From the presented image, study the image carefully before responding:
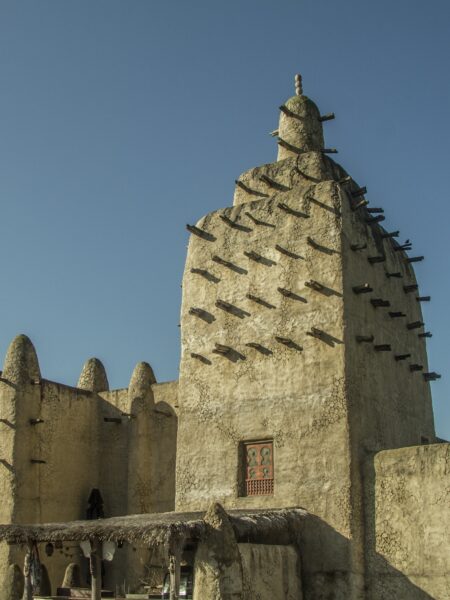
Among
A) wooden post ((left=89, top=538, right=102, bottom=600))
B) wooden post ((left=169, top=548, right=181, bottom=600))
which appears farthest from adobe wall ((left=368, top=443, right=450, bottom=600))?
wooden post ((left=89, top=538, right=102, bottom=600))

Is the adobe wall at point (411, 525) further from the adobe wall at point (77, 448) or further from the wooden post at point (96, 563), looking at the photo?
the adobe wall at point (77, 448)

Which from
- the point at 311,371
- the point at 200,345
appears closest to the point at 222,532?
the point at 311,371

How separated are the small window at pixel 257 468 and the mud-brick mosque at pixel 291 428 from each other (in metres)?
0.03

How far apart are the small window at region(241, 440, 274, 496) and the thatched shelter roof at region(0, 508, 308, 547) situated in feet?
3.34

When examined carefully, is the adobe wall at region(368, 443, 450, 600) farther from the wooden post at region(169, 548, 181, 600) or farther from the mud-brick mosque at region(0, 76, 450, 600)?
the wooden post at region(169, 548, 181, 600)

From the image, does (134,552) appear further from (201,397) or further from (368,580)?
(368,580)

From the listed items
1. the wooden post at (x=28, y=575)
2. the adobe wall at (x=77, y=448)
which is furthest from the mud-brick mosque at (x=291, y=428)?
the adobe wall at (x=77, y=448)

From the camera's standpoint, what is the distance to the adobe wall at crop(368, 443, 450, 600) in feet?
44.4

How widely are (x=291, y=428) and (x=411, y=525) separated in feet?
9.53

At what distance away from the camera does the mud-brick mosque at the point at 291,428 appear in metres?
13.6

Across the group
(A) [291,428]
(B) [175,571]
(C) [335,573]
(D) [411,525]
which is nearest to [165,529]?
(B) [175,571]

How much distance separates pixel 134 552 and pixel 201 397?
251 inches

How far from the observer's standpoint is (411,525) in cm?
1391

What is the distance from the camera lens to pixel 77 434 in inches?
932
